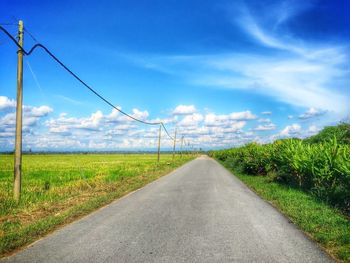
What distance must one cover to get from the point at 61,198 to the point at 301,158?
9.96m

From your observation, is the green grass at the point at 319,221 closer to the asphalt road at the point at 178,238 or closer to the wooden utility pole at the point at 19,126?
the asphalt road at the point at 178,238

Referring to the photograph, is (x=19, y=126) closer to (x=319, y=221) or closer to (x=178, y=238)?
(x=178, y=238)

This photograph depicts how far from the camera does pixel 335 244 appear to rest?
257 inches

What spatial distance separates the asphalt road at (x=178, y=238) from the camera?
5.59m

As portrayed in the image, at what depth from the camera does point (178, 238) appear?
677cm

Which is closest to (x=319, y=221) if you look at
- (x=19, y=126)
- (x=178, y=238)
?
(x=178, y=238)

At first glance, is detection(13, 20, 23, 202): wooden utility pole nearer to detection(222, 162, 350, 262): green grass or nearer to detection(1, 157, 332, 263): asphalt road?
detection(1, 157, 332, 263): asphalt road

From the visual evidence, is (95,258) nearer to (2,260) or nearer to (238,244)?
(2,260)

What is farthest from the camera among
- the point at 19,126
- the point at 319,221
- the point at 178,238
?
the point at 19,126

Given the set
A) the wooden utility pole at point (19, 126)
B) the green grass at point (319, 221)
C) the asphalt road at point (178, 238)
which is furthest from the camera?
the wooden utility pole at point (19, 126)

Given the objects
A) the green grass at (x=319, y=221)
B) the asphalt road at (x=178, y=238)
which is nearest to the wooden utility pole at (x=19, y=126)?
the asphalt road at (x=178, y=238)

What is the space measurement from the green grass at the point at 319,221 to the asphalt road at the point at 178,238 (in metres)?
0.30

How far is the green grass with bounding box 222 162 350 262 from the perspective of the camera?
6396 millimetres

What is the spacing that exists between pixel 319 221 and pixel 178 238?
394 cm
